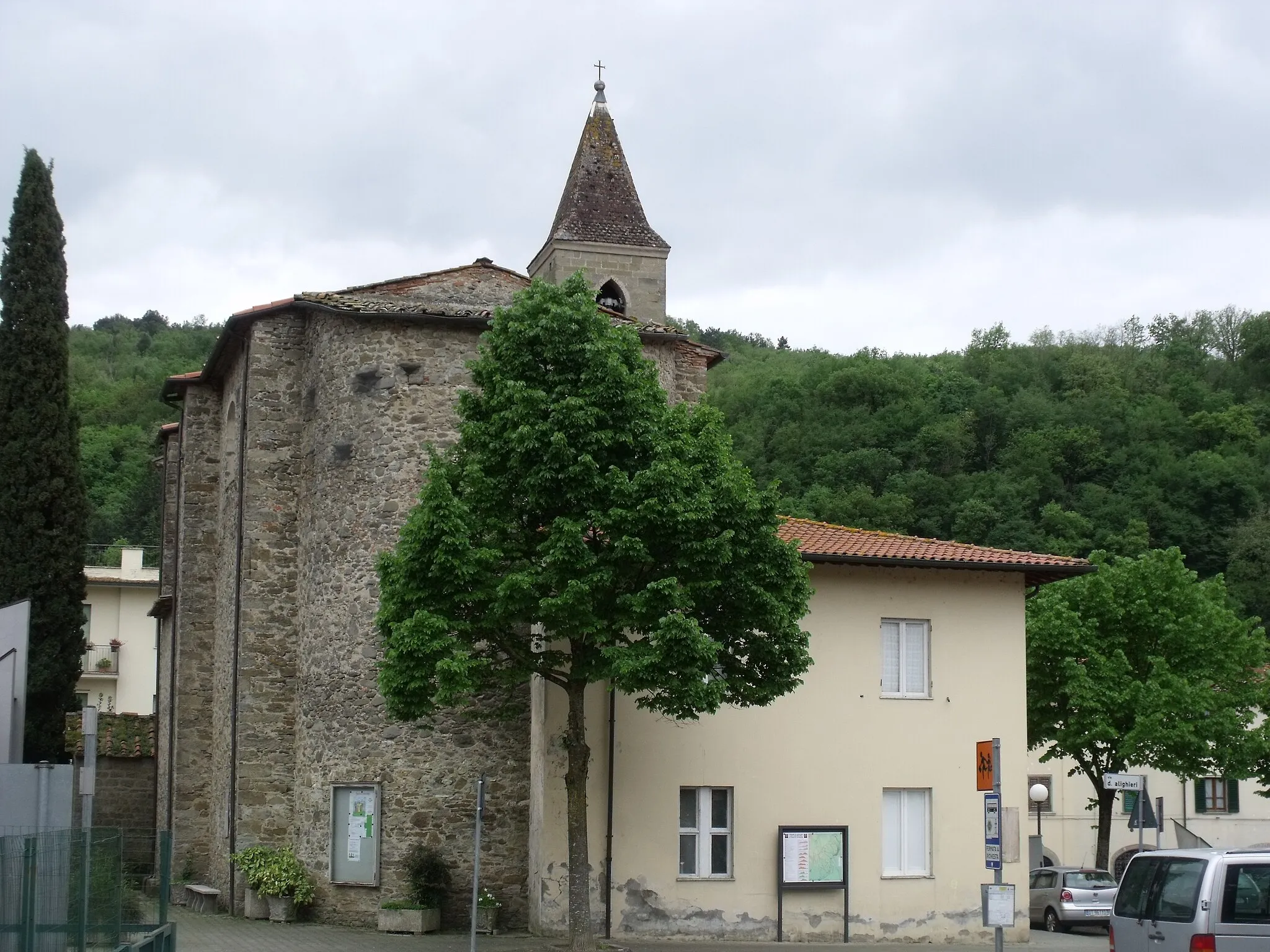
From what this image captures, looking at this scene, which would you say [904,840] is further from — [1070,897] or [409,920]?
[1070,897]

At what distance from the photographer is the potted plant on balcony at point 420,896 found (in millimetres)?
21422

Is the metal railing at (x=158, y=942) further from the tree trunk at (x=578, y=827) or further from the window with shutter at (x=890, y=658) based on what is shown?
the window with shutter at (x=890, y=658)

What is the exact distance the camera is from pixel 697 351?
2633cm

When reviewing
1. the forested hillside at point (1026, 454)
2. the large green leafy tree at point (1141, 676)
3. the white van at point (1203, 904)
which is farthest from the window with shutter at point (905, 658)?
the forested hillside at point (1026, 454)

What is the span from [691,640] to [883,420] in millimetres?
55373

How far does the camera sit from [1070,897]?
30.1 m

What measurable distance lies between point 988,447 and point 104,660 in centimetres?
4089

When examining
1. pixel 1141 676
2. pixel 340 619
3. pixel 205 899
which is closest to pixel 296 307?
pixel 340 619

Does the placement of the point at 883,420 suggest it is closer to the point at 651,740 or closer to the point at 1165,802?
the point at 1165,802

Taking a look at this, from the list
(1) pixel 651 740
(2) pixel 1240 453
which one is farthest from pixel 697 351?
(2) pixel 1240 453

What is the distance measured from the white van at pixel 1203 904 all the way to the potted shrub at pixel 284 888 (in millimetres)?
13195

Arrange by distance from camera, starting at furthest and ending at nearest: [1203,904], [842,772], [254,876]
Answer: [254,876]
[842,772]
[1203,904]

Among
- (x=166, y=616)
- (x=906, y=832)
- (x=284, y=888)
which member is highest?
(x=166, y=616)

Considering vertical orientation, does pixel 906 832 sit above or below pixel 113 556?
below
